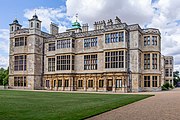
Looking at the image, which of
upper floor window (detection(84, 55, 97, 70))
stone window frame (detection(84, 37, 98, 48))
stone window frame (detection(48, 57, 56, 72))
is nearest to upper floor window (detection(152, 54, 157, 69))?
upper floor window (detection(84, 55, 97, 70))

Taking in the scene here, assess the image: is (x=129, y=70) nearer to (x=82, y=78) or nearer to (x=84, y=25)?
(x=82, y=78)

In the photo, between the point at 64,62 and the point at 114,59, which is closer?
the point at 114,59

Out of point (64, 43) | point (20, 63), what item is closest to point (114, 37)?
point (64, 43)

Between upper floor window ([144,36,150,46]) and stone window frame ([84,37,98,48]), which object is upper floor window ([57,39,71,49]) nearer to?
stone window frame ([84,37,98,48])

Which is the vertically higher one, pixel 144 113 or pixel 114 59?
pixel 114 59

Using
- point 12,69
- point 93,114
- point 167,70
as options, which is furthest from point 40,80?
point 167,70

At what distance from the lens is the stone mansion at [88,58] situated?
28.4m

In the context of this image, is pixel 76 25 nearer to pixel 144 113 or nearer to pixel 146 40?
pixel 146 40

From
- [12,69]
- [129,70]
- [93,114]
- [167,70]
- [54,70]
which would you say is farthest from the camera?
[167,70]

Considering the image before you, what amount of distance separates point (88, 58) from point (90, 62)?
676mm

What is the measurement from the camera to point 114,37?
28688mm

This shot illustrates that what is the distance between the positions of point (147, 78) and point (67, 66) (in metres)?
11.6

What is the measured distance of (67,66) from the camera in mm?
32531

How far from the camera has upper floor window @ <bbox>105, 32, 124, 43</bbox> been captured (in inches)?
1113
